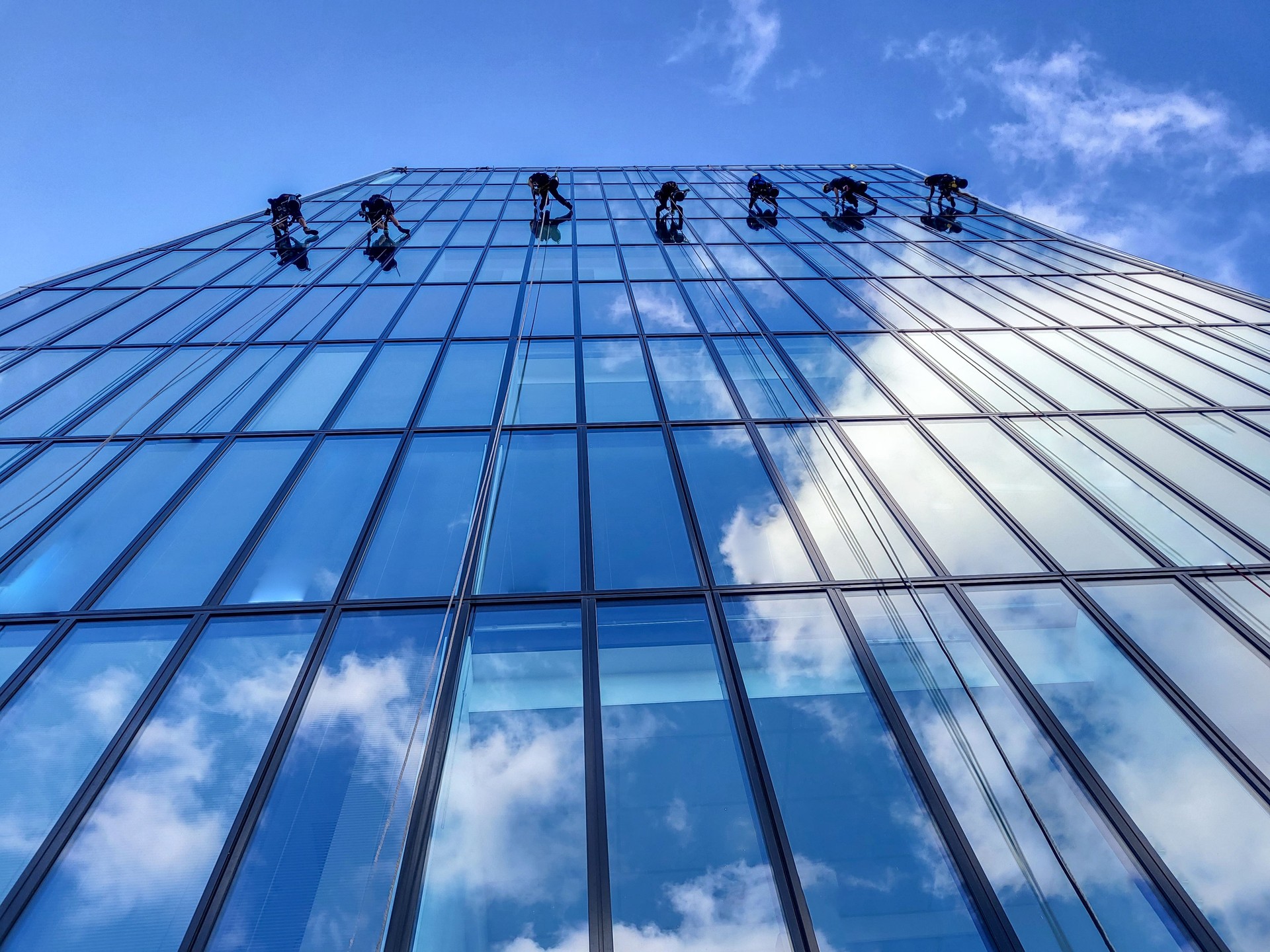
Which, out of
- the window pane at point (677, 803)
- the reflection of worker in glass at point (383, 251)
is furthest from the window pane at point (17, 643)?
the reflection of worker in glass at point (383, 251)

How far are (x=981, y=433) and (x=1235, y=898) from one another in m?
5.72

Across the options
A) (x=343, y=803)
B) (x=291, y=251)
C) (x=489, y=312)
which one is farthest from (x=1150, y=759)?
(x=291, y=251)

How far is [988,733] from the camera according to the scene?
5105mm

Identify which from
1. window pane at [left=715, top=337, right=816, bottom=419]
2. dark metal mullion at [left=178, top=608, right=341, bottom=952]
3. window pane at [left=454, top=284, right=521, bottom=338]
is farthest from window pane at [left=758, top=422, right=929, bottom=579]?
window pane at [left=454, top=284, right=521, bottom=338]

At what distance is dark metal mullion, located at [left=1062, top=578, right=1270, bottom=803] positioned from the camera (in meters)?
4.96

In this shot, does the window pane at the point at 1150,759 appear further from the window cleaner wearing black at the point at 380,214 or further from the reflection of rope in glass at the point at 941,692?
the window cleaner wearing black at the point at 380,214

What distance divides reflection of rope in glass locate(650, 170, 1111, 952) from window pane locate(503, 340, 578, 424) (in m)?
2.99

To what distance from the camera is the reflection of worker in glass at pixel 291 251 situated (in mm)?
14461

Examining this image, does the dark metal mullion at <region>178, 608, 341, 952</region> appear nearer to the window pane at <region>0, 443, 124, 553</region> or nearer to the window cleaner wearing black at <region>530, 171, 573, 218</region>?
the window pane at <region>0, 443, 124, 553</region>

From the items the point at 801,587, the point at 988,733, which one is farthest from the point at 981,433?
the point at 988,733

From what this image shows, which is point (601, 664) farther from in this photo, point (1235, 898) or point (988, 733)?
point (1235, 898)

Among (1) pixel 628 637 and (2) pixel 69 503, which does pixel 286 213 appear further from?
(1) pixel 628 637

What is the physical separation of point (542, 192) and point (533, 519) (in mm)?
13569

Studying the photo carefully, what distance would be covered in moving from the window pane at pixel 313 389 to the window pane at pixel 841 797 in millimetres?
6274
